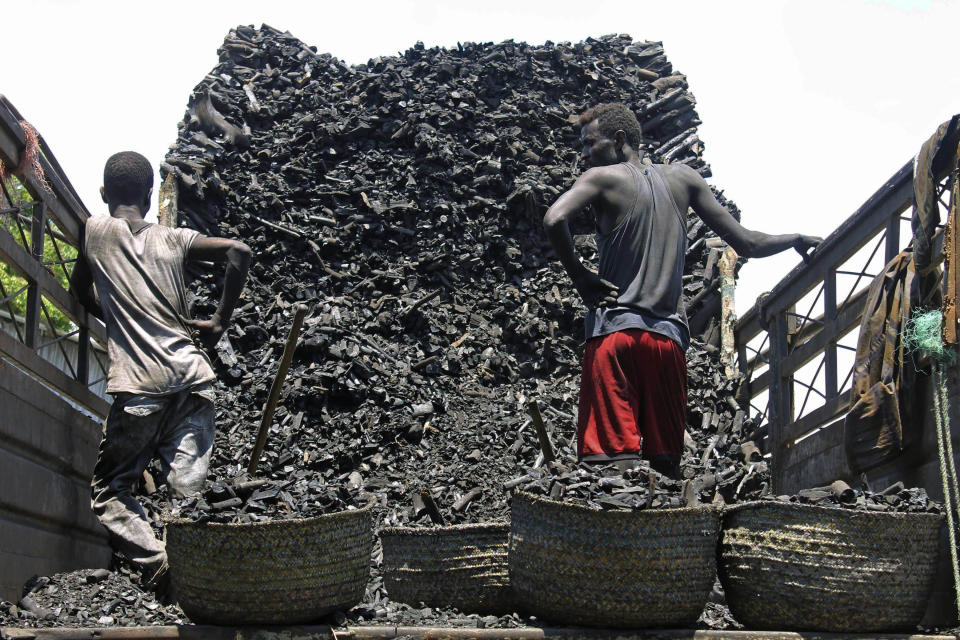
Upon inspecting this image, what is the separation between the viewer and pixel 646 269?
182 inches

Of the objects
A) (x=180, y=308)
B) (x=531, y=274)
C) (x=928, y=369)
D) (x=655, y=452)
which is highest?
(x=531, y=274)

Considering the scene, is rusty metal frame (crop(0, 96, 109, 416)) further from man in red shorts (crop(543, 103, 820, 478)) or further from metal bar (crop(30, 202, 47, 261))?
man in red shorts (crop(543, 103, 820, 478))

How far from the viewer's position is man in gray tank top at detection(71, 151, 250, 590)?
4500mm

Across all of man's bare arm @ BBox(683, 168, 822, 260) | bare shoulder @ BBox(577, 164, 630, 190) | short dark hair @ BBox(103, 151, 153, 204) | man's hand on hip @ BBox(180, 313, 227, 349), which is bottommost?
man's hand on hip @ BBox(180, 313, 227, 349)

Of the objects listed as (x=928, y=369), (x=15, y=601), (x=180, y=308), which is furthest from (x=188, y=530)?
(x=928, y=369)

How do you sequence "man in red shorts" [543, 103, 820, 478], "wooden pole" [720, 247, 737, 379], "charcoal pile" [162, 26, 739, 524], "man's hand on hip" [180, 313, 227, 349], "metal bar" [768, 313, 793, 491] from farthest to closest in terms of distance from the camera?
"wooden pole" [720, 247, 737, 379]
"charcoal pile" [162, 26, 739, 524]
"metal bar" [768, 313, 793, 491]
"man's hand on hip" [180, 313, 227, 349]
"man in red shorts" [543, 103, 820, 478]

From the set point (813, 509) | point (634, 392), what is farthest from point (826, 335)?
point (813, 509)

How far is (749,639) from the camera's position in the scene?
11.0 ft

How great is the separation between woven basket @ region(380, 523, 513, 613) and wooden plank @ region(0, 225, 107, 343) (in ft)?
6.38

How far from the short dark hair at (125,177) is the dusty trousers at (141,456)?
1.03 meters

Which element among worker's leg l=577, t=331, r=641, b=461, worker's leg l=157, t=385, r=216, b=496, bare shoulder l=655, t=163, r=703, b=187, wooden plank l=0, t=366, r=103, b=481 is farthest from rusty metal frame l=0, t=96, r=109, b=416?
bare shoulder l=655, t=163, r=703, b=187

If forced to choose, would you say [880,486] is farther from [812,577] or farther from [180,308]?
[180,308]

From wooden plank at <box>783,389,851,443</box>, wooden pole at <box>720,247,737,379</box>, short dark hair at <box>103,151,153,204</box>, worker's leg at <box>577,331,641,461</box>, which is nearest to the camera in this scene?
worker's leg at <box>577,331,641,461</box>

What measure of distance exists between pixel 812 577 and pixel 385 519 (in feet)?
9.60
